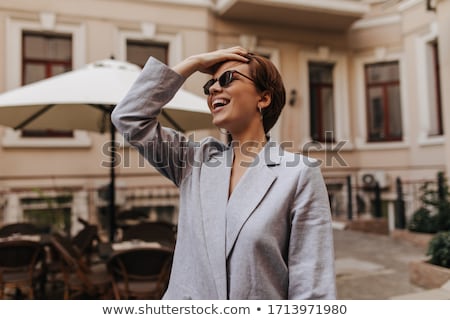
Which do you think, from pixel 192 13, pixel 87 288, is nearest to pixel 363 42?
pixel 192 13

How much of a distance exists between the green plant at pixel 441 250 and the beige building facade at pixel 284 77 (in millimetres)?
1883

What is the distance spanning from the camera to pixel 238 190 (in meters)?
1.06

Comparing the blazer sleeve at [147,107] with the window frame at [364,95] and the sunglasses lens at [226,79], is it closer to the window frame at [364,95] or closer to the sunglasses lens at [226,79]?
the sunglasses lens at [226,79]

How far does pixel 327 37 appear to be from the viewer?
→ 9102 mm

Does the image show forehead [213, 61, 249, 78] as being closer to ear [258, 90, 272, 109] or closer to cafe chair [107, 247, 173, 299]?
ear [258, 90, 272, 109]

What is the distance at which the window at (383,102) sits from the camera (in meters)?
9.15

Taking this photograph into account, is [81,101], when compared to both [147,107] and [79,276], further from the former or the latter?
[147,107]

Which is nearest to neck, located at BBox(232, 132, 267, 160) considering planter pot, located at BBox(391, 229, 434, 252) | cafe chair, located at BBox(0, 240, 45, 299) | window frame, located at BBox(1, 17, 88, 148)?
cafe chair, located at BBox(0, 240, 45, 299)

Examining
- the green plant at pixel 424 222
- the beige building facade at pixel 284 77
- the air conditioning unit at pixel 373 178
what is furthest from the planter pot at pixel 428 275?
the air conditioning unit at pixel 373 178

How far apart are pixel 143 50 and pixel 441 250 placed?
6090 mm

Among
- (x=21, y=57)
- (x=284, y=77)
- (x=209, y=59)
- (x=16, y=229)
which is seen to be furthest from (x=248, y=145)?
(x=284, y=77)

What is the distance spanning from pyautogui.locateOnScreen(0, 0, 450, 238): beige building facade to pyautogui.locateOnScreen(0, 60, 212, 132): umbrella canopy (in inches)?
80.2

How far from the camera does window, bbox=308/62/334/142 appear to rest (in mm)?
9070

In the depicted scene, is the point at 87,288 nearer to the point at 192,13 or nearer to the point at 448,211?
the point at 448,211
